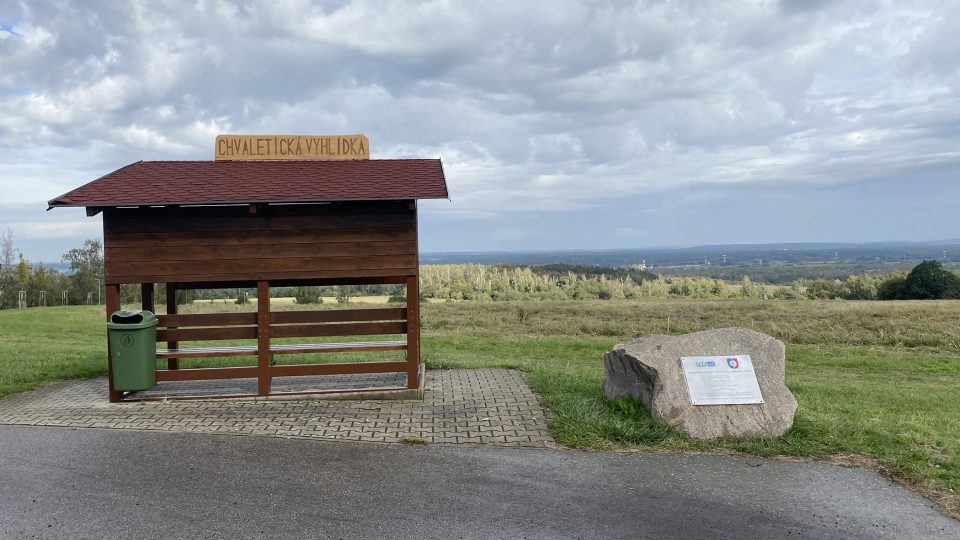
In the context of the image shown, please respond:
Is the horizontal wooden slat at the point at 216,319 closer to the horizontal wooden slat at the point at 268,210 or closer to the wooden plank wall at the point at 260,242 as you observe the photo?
the wooden plank wall at the point at 260,242

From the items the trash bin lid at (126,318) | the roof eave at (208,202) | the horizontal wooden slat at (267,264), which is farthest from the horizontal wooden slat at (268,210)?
the trash bin lid at (126,318)

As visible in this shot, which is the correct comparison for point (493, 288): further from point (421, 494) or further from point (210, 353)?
point (421, 494)

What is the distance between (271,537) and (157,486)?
168 cm

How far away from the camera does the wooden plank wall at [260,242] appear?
9.30m

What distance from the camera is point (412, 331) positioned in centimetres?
965

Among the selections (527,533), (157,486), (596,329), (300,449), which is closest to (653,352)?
(527,533)

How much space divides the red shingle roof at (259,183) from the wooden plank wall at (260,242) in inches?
11.2

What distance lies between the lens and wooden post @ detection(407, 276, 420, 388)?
373 inches

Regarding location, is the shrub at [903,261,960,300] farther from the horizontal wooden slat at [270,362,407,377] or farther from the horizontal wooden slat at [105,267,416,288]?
the horizontal wooden slat at [105,267,416,288]

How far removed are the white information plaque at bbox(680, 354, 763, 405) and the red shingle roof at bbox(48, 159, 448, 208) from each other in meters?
3.89

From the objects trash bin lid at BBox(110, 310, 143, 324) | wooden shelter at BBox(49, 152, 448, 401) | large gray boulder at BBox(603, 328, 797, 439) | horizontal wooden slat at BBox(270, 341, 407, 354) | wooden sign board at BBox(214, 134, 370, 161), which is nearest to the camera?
large gray boulder at BBox(603, 328, 797, 439)

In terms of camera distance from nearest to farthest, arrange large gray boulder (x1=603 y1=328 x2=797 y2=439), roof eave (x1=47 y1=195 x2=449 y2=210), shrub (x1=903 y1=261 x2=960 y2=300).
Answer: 1. large gray boulder (x1=603 y1=328 x2=797 y2=439)
2. roof eave (x1=47 y1=195 x2=449 y2=210)
3. shrub (x1=903 y1=261 x2=960 y2=300)

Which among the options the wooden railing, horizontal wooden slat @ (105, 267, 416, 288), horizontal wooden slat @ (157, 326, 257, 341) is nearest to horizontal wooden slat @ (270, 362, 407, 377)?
the wooden railing

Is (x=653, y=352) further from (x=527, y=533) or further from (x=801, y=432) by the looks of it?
(x=527, y=533)
